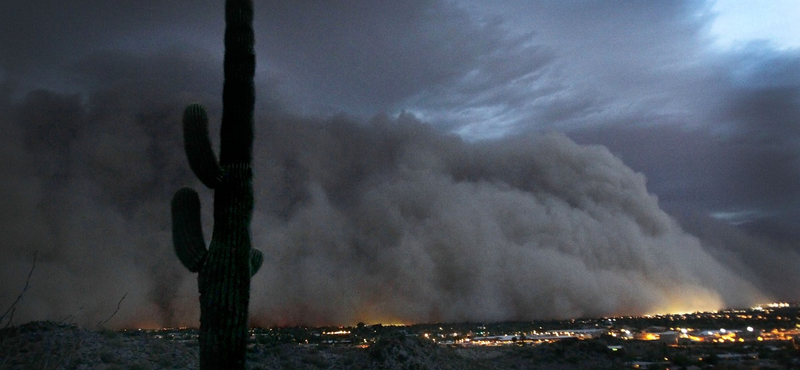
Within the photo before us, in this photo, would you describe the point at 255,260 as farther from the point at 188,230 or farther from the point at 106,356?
the point at 106,356

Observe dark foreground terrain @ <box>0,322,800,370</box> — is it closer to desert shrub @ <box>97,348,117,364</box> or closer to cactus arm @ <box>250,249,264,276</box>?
desert shrub @ <box>97,348,117,364</box>

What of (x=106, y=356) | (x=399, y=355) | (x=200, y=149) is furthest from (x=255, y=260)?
(x=399, y=355)

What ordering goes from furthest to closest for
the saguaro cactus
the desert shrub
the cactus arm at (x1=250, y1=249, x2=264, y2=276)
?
the desert shrub
the cactus arm at (x1=250, y1=249, x2=264, y2=276)
the saguaro cactus

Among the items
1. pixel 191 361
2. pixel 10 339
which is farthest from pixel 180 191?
pixel 191 361

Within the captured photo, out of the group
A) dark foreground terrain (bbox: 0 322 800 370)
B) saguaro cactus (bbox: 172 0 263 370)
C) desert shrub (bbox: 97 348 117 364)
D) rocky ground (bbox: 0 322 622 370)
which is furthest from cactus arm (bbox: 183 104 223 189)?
desert shrub (bbox: 97 348 117 364)

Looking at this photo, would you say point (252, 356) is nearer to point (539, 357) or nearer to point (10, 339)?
point (10, 339)

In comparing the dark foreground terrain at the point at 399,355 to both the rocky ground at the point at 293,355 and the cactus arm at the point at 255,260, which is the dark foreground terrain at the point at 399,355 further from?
the cactus arm at the point at 255,260

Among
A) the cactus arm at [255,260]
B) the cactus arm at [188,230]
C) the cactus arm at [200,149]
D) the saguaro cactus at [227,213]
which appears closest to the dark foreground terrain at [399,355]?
the cactus arm at [255,260]
